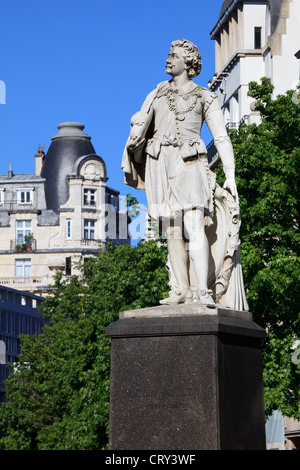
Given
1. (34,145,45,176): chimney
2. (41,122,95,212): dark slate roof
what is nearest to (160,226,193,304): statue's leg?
(41,122,95,212): dark slate roof

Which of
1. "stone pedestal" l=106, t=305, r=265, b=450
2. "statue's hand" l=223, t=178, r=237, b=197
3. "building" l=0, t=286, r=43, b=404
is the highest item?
"building" l=0, t=286, r=43, b=404

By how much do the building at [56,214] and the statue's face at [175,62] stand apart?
417ft

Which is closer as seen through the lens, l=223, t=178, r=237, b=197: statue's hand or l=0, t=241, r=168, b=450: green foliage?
l=223, t=178, r=237, b=197: statue's hand

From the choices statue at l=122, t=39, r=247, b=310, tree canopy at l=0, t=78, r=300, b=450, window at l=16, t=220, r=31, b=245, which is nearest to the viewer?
statue at l=122, t=39, r=247, b=310

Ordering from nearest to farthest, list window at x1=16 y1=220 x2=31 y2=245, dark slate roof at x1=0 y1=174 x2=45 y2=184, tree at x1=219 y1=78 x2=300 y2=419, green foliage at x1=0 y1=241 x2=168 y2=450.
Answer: tree at x1=219 y1=78 x2=300 y2=419 < green foliage at x1=0 y1=241 x2=168 y2=450 < window at x1=16 y1=220 x2=31 y2=245 < dark slate roof at x1=0 y1=174 x2=45 y2=184

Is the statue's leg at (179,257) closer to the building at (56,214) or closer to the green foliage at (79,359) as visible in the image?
the green foliage at (79,359)

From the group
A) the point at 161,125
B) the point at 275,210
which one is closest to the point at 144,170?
the point at 161,125

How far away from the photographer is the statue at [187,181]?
1888 cm

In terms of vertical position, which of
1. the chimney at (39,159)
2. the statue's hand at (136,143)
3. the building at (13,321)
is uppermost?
the chimney at (39,159)

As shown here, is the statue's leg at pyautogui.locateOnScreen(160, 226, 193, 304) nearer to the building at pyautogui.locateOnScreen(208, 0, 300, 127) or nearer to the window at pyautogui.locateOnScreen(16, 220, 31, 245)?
the building at pyautogui.locateOnScreen(208, 0, 300, 127)

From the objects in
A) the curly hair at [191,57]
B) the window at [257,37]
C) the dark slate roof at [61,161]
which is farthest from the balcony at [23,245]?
the curly hair at [191,57]

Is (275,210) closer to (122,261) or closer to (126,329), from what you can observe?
(122,261)

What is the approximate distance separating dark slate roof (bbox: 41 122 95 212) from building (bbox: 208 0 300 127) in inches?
2732

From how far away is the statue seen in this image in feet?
61.9
